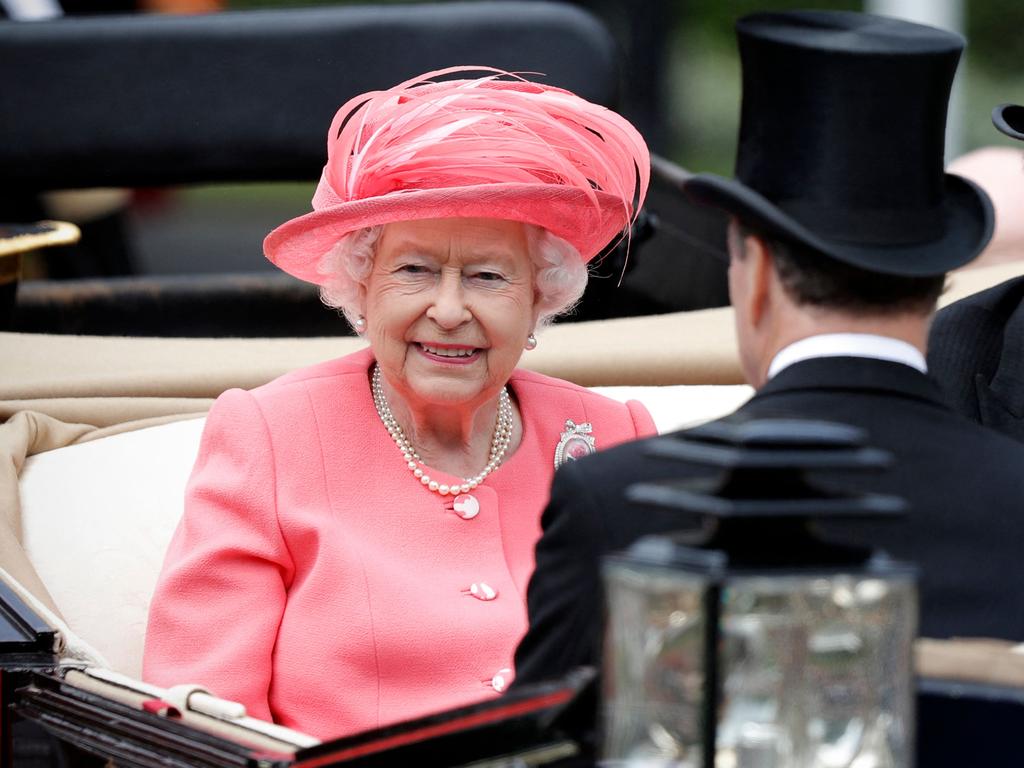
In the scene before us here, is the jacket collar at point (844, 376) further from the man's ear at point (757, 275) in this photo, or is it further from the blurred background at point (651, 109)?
the blurred background at point (651, 109)

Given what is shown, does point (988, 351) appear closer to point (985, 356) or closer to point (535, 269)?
point (985, 356)

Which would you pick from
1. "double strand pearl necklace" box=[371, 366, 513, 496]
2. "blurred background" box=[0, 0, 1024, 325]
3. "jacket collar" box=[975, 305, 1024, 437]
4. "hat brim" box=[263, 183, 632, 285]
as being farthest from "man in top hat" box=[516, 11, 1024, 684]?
"blurred background" box=[0, 0, 1024, 325]

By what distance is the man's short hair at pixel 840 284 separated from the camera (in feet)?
5.35

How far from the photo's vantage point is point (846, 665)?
1.22 meters

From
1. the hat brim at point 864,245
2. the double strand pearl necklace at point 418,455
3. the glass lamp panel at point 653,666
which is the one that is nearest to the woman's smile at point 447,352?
the double strand pearl necklace at point 418,455

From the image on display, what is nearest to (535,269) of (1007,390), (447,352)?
(447,352)

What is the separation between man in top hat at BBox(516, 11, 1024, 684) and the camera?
1.62 meters

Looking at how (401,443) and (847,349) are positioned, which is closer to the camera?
(847,349)

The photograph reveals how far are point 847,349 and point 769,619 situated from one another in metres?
0.55

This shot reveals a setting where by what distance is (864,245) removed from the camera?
1.67 m

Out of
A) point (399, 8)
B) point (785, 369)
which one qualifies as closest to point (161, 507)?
point (785, 369)

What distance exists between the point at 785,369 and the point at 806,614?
53 centimetres

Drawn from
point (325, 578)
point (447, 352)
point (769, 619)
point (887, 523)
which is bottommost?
point (325, 578)

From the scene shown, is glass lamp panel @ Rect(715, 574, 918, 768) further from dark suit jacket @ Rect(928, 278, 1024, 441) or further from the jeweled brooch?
dark suit jacket @ Rect(928, 278, 1024, 441)
